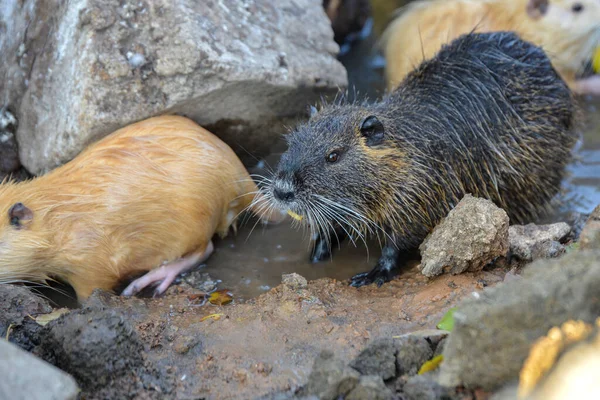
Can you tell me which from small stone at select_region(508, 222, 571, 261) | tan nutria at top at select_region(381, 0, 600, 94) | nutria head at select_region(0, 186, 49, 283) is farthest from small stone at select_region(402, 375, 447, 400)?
tan nutria at top at select_region(381, 0, 600, 94)

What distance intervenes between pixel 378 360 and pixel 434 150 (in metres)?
1.50

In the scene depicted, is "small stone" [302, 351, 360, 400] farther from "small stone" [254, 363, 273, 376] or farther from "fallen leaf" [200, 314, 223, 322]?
"fallen leaf" [200, 314, 223, 322]

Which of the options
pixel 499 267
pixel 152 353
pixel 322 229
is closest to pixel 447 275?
pixel 499 267

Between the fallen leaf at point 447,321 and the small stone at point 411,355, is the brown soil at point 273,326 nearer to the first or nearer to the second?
the fallen leaf at point 447,321

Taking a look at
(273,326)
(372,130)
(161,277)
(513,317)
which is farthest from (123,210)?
(513,317)

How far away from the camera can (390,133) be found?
3385 mm

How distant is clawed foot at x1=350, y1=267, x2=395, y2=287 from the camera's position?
11.2 ft

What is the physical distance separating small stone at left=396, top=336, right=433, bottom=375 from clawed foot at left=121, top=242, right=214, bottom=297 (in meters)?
1.51

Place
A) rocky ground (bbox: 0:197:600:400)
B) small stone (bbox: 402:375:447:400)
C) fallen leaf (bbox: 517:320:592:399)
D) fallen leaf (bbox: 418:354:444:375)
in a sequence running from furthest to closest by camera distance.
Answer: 1. fallen leaf (bbox: 418:354:444:375)
2. small stone (bbox: 402:375:447:400)
3. rocky ground (bbox: 0:197:600:400)
4. fallen leaf (bbox: 517:320:592:399)

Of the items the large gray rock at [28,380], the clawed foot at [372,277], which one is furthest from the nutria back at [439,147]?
the large gray rock at [28,380]

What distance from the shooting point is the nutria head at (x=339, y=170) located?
321cm

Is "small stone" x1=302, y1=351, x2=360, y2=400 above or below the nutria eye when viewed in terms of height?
below

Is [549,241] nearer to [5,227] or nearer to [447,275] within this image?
[447,275]

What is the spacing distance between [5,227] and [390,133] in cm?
194
